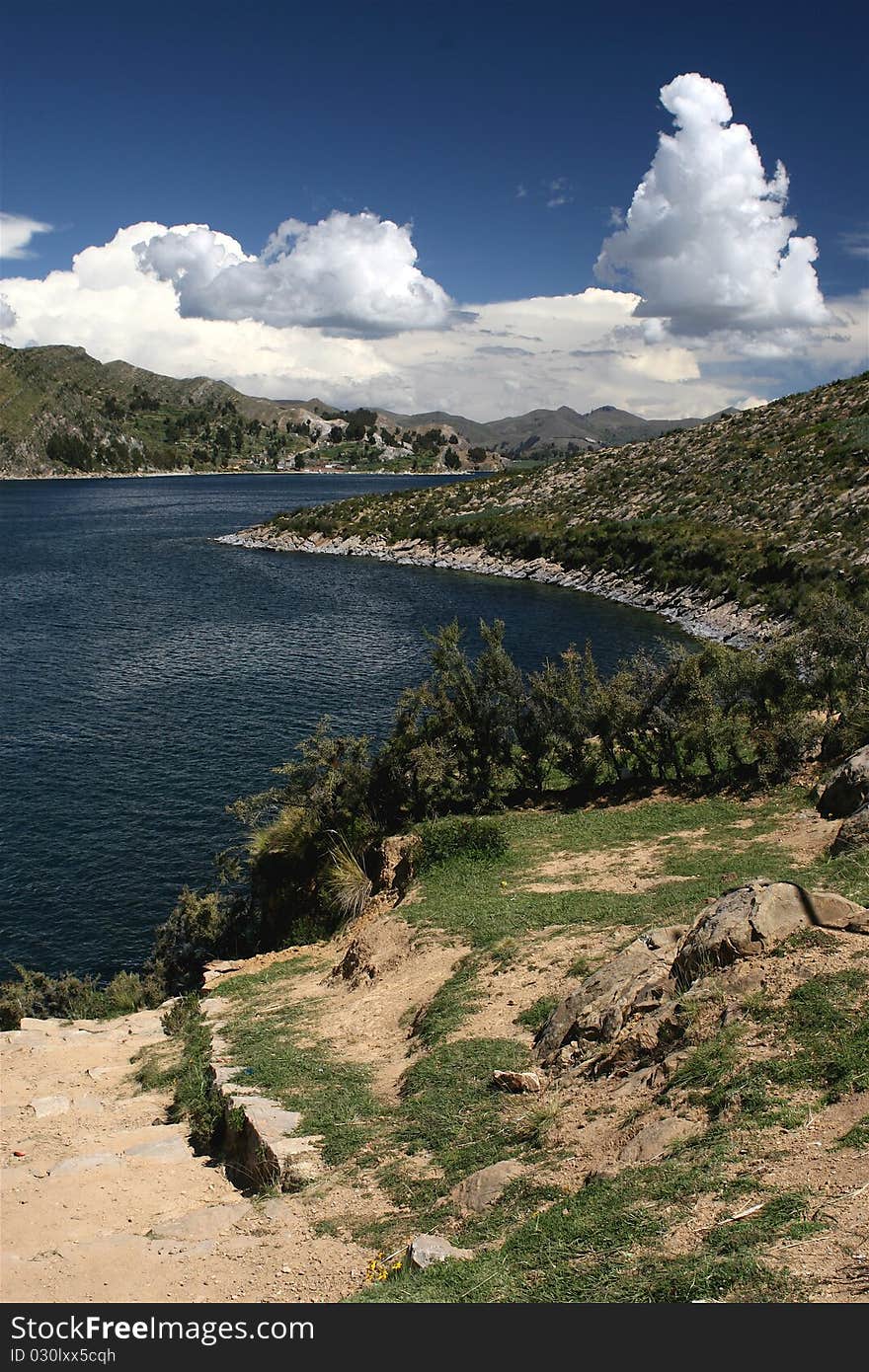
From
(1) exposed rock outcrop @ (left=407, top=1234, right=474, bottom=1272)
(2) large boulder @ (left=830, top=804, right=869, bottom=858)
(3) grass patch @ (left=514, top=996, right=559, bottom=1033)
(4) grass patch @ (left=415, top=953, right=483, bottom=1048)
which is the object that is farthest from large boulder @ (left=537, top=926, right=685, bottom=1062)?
(2) large boulder @ (left=830, top=804, right=869, bottom=858)

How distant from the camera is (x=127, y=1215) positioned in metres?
Result: 13.4

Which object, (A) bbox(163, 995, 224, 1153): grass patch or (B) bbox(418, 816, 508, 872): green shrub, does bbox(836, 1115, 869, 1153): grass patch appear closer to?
(A) bbox(163, 995, 224, 1153): grass patch

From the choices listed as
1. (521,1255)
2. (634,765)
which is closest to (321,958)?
(634,765)

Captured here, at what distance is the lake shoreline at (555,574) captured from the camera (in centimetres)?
7156

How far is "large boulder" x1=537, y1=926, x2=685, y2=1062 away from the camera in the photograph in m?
14.6

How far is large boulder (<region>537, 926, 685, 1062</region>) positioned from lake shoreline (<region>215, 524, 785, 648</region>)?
25021 millimetres

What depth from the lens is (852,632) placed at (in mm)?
31812

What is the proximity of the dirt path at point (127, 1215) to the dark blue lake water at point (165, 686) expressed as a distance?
11381mm

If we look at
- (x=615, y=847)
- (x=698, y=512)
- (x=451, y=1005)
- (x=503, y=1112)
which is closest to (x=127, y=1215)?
(x=503, y=1112)

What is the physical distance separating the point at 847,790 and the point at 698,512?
80013mm

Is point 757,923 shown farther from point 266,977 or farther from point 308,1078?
point 266,977

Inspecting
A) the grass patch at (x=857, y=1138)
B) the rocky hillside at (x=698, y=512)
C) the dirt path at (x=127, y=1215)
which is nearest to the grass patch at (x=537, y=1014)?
the dirt path at (x=127, y=1215)

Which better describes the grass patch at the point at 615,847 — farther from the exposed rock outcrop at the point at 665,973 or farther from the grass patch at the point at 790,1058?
the grass patch at the point at 790,1058

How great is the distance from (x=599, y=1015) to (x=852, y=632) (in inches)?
885
